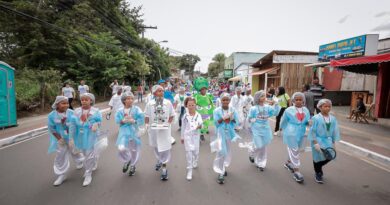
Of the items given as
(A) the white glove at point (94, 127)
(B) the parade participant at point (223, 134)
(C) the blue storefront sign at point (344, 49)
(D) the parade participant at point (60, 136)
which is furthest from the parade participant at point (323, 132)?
(C) the blue storefront sign at point (344, 49)

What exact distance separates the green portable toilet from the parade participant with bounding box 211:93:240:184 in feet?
25.5

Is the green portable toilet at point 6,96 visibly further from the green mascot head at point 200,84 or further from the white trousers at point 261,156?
the white trousers at point 261,156

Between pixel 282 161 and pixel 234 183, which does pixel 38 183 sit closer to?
pixel 234 183

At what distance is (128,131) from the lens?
3.85m

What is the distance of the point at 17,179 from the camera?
3814 millimetres

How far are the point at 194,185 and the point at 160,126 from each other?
47.7 inches

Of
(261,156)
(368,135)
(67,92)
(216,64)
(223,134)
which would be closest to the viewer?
(223,134)

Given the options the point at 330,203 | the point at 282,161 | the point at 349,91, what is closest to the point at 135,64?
the point at 349,91

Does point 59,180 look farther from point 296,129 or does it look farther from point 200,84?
point 296,129

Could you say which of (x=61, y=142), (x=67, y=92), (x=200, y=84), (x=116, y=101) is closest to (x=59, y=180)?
(x=61, y=142)

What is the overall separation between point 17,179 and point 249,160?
4.58m

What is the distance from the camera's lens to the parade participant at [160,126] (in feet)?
12.8

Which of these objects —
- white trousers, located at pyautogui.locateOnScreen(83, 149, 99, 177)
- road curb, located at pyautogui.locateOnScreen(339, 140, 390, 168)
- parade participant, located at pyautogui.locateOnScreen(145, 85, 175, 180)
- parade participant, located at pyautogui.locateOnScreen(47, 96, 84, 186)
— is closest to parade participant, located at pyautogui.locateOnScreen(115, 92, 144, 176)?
parade participant, located at pyautogui.locateOnScreen(145, 85, 175, 180)

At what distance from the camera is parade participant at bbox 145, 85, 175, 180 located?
12.8 ft
